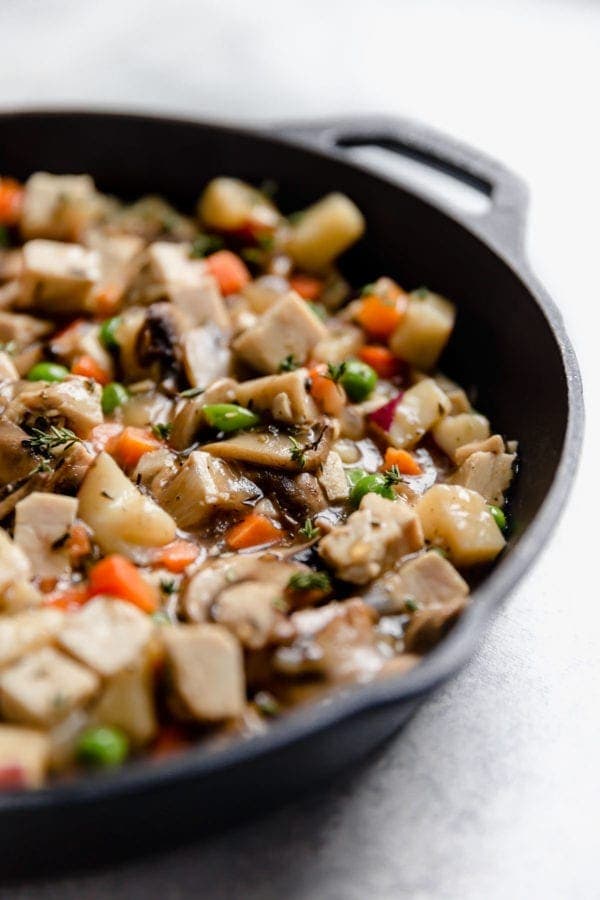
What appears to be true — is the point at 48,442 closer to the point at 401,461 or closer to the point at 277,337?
the point at 277,337

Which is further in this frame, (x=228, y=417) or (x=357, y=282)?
(x=357, y=282)

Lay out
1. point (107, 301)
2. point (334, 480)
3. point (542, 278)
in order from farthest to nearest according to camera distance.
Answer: point (542, 278)
point (107, 301)
point (334, 480)

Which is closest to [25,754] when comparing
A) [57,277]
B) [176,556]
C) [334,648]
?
[334,648]

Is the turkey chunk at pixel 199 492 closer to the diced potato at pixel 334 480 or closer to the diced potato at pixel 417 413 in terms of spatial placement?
the diced potato at pixel 334 480

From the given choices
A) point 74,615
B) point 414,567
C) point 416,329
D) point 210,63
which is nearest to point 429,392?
point 416,329

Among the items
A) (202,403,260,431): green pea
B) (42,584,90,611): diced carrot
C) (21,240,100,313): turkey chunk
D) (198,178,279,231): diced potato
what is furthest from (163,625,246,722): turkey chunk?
(198,178,279,231): diced potato

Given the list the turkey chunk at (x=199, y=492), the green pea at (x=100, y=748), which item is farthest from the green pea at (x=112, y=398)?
the green pea at (x=100, y=748)

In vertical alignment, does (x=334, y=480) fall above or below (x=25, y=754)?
above
